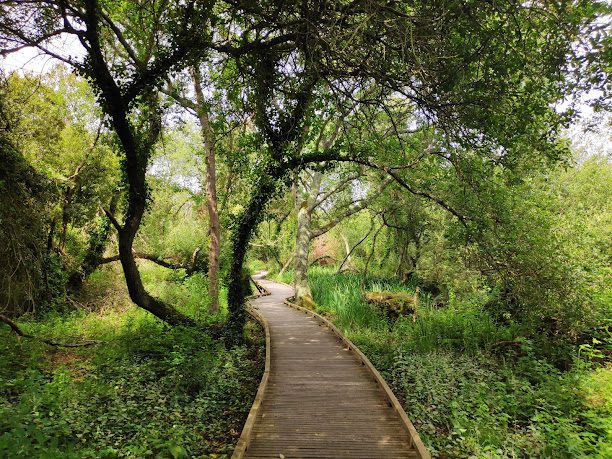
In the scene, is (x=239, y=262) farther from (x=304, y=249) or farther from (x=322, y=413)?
(x=304, y=249)

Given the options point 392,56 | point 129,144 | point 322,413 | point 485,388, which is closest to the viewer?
point 392,56

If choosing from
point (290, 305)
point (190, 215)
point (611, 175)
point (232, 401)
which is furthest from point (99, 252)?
point (611, 175)

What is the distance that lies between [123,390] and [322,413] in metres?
3.47

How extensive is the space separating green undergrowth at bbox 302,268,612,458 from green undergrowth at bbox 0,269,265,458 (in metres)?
3.25

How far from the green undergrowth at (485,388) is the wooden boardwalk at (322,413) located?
78cm

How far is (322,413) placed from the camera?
19.9ft

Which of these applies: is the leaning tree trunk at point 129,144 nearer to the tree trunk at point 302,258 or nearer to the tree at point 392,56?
the tree at point 392,56

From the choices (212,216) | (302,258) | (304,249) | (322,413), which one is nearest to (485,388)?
(322,413)

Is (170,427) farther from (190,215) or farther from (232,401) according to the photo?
(190,215)

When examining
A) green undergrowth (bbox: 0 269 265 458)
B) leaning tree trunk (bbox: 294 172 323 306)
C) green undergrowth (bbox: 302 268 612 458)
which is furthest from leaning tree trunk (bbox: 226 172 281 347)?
leaning tree trunk (bbox: 294 172 323 306)

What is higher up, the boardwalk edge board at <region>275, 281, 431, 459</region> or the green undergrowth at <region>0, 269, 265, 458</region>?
the boardwalk edge board at <region>275, 281, 431, 459</region>

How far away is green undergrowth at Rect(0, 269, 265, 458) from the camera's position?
451cm

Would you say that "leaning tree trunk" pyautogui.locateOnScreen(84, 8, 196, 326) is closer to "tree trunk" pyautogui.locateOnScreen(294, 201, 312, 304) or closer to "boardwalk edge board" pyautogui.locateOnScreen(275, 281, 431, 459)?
"boardwalk edge board" pyautogui.locateOnScreen(275, 281, 431, 459)

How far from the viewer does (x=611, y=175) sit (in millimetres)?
22828
